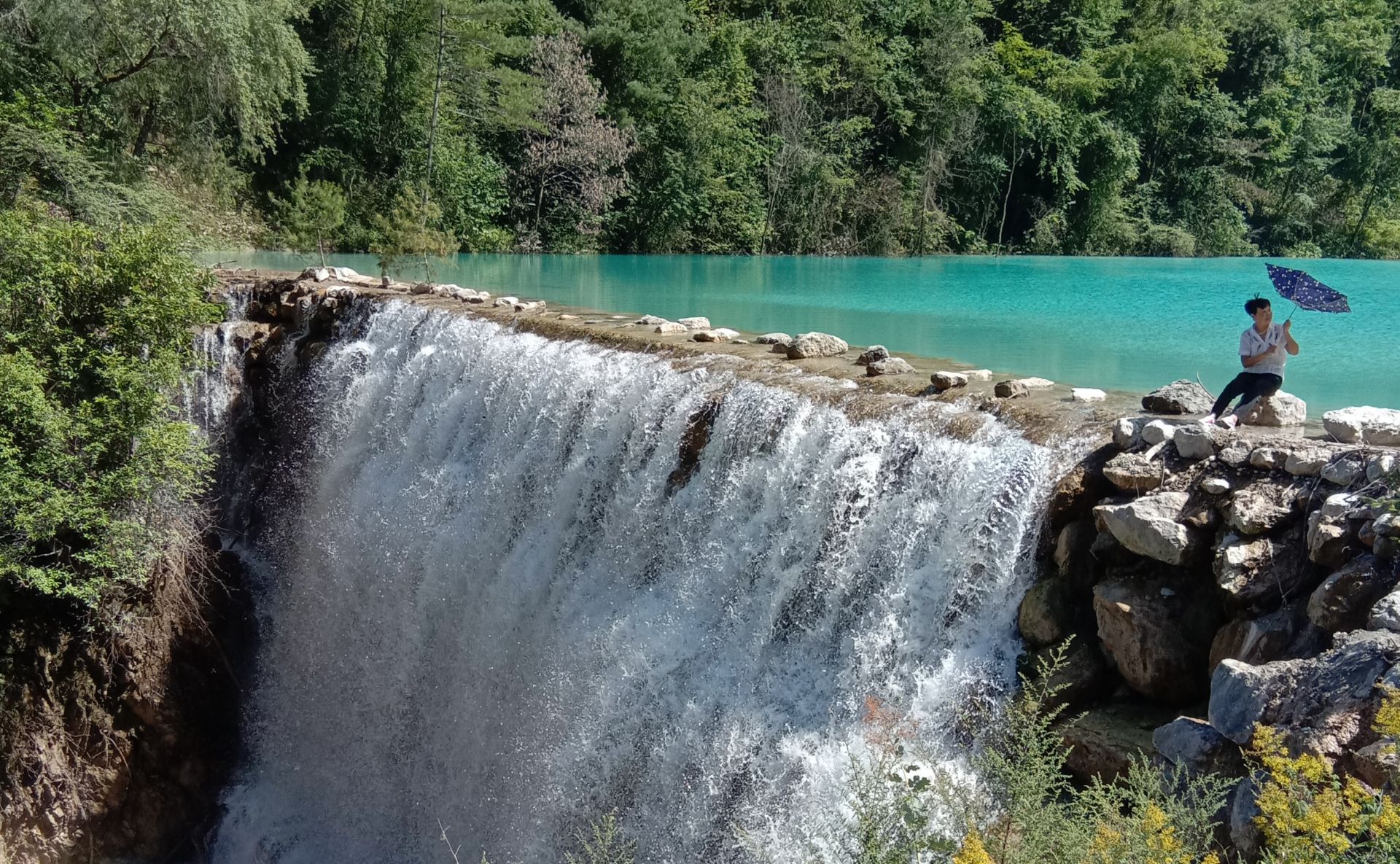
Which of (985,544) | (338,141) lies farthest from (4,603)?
(338,141)

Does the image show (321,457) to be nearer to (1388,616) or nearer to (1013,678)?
(1013,678)

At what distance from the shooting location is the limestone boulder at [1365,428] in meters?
5.48

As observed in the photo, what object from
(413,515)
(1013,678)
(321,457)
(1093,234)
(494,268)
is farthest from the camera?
(1093,234)

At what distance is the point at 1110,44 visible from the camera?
35.4 metres

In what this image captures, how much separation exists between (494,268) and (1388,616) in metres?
19.9

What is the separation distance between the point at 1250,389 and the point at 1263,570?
2.12m

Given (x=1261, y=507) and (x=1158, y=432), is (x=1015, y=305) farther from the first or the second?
(x=1261, y=507)

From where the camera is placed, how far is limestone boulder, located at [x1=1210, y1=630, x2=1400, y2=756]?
3.82m

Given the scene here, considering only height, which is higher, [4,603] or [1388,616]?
[1388,616]

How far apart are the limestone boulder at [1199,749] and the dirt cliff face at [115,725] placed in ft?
30.5

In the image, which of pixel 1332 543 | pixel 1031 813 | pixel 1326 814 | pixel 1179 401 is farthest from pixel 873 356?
pixel 1326 814

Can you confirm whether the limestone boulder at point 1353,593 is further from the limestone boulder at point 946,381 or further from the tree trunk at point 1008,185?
the tree trunk at point 1008,185

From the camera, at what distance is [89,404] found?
30.3 ft

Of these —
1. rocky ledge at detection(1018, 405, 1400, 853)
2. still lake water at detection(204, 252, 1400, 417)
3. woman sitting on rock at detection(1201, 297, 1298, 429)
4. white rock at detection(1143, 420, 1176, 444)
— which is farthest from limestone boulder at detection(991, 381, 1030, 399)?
still lake water at detection(204, 252, 1400, 417)
